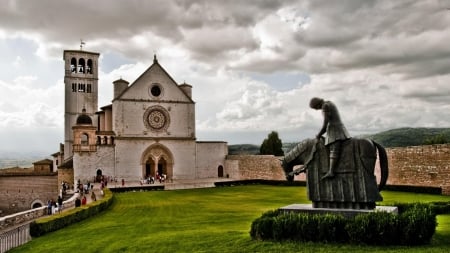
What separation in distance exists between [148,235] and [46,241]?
4421mm

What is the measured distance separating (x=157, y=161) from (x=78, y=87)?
1933cm

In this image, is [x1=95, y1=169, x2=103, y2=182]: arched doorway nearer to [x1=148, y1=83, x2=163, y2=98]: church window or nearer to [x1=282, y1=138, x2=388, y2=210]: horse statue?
[x1=148, y1=83, x2=163, y2=98]: church window

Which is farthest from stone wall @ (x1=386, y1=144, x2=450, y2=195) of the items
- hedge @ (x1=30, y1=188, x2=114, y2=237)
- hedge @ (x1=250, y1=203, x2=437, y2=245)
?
hedge @ (x1=30, y1=188, x2=114, y2=237)

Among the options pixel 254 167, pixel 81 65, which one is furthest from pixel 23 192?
pixel 254 167

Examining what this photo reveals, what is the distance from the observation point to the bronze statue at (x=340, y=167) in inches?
454

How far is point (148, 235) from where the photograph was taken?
14633 millimetres

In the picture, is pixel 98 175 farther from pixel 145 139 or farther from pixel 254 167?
pixel 254 167

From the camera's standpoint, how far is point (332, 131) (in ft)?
39.6

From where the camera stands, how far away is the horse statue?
1152 centimetres

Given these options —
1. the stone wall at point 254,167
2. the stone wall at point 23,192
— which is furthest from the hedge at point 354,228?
the stone wall at point 23,192

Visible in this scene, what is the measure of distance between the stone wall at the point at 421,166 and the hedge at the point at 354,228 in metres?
18.0

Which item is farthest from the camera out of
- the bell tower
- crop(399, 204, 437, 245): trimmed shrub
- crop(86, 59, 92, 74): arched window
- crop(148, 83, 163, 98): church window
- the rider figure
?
crop(86, 59, 92, 74): arched window

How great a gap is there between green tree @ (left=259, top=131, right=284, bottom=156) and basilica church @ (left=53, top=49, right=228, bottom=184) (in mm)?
11127

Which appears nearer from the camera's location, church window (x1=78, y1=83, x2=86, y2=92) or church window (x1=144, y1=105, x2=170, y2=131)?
church window (x1=144, y1=105, x2=170, y2=131)
